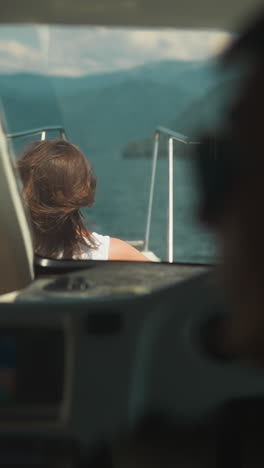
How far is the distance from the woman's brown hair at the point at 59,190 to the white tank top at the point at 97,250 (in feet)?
0.04

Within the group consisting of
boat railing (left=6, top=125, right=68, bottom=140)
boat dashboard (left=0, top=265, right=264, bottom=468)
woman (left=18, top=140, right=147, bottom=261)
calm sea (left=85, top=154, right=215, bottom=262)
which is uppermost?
calm sea (left=85, top=154, right=215, bottom=262)

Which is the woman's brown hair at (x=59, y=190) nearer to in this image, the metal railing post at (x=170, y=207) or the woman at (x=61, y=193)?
the woman at (x=61, y=193)

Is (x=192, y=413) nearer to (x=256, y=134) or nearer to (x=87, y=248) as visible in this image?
(x=256, y=134)

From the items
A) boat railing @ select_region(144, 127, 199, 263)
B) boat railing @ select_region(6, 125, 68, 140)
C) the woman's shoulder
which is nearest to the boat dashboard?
the woman's shoulder

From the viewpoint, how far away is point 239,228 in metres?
0.41

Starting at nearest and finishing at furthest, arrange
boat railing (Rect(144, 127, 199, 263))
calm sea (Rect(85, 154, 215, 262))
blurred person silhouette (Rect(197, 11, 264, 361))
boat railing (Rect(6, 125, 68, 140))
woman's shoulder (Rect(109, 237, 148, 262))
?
blurred person silhouette (Rect(197, 11, 264, 361))
woman's shoulder (Rect(109, 237, 148, 262))
boat railing (Rect(6, 125, 68, 140))
boat railing (Rect(144, 127, 199, 263))
calm sea (Rect(85, 154, 215, 262))

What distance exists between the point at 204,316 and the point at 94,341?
75 mm

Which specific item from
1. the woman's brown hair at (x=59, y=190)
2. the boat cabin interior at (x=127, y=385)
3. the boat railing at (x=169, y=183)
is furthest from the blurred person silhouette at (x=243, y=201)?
the boat railing at (x=169, y=183)

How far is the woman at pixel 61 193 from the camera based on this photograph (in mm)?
1489

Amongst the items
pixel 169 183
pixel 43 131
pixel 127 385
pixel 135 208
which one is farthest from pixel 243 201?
pixel 135 208

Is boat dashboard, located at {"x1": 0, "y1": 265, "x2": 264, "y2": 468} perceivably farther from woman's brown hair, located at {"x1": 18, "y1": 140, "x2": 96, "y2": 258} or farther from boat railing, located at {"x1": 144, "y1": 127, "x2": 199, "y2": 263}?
boat railing, located at {"x1": 144, "y1": 127, "x2": 199, "y2": 263}

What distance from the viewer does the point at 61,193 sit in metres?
1.54

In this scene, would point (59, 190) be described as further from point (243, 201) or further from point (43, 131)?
point (243, 201)

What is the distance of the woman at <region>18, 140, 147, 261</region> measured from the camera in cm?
149
